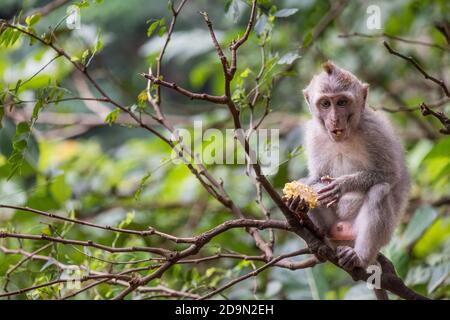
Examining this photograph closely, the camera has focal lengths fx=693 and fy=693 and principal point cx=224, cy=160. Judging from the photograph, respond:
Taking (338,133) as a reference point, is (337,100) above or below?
above

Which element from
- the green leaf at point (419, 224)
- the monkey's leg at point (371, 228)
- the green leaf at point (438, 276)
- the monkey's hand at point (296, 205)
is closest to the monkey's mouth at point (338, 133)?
the monkey's leg at point (371, 228)

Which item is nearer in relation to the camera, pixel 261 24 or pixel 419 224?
pixel 261 24

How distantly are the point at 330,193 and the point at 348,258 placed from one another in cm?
42

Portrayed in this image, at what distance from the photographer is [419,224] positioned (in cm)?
424

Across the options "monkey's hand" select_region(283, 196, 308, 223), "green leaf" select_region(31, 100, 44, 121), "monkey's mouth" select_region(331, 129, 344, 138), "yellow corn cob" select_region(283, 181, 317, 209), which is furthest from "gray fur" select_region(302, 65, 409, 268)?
"green leaf" select_region(31, 100, 44, 121)

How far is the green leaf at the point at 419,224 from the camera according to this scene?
420cm

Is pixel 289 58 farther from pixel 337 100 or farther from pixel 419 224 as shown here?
pixel 419 224

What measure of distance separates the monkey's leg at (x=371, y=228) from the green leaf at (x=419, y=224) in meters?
0.73

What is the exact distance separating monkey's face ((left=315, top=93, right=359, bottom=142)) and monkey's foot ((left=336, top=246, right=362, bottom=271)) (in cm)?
63

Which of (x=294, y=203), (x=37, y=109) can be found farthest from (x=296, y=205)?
(x=37, y=109)

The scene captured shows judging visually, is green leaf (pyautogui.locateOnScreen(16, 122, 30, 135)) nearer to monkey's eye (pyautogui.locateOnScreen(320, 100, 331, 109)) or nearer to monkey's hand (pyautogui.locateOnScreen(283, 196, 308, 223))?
monkey's hand (pyautogui.locateOnScreen(283, 196, 308, 223))

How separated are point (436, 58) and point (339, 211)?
3.67 meters

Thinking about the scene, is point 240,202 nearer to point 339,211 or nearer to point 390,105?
point 390,105
